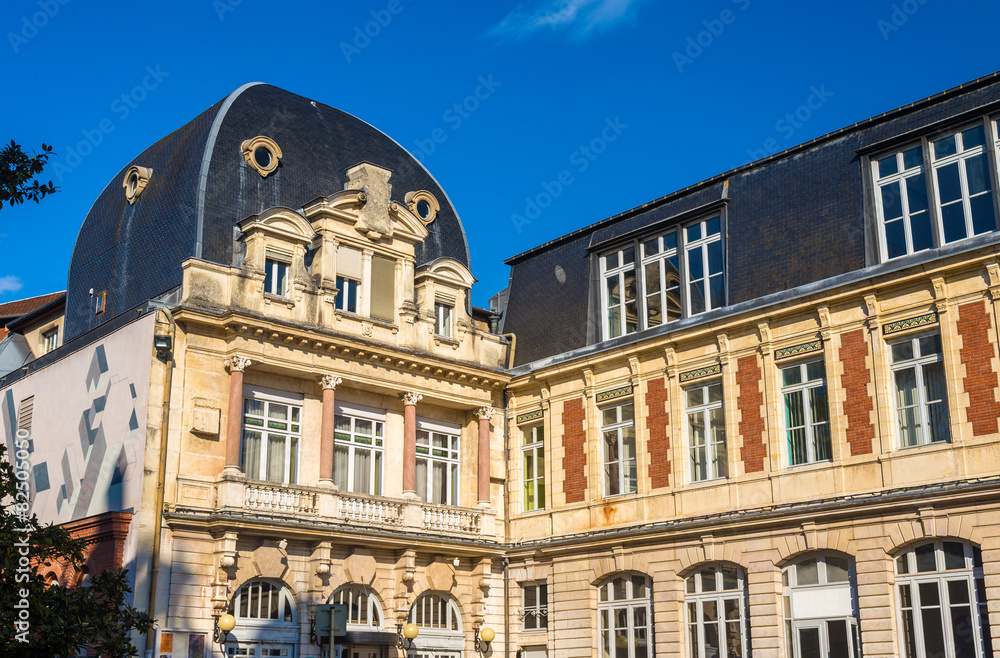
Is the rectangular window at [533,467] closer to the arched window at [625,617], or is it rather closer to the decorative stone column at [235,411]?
the arched window at [625,617]

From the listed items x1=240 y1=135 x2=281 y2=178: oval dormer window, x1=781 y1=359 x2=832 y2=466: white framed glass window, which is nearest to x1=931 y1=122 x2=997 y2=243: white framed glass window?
x1=781 y1=359 x2=832 y2=466: white framed glass window

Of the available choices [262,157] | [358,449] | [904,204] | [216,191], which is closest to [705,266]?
[904,204]

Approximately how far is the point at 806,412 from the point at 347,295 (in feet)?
34.3

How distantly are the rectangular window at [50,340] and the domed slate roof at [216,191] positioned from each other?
217cm

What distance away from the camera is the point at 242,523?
2127cm

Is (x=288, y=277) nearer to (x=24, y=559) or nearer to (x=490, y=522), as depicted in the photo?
(x=490, y=522)

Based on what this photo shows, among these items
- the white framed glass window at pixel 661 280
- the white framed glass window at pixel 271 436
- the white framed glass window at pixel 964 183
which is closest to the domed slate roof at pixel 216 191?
the white framed glass window at pixel 271 436

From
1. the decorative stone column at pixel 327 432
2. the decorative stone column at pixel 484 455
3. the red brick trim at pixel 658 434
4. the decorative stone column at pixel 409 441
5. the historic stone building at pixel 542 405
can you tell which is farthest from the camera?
the decorative stone column at pixel 484 455

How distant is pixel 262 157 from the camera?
2548cm

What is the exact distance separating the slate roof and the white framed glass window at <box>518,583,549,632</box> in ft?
18.3

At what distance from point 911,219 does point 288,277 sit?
13.0m

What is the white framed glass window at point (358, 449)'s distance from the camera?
2431 cm

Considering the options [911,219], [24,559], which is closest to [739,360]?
[911,219]

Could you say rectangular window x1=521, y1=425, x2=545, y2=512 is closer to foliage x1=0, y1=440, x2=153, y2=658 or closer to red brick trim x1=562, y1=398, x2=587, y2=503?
red brick trim x1=562, y1=398, x2=587, y2=503
